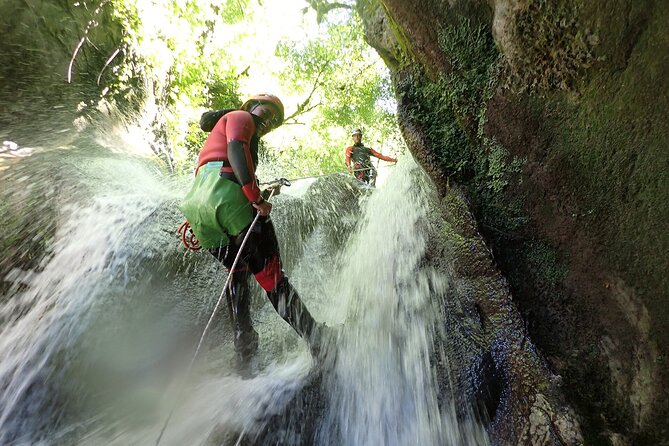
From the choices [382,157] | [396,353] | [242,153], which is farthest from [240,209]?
[382,157]

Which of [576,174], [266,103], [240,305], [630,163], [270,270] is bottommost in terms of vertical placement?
[240,305]

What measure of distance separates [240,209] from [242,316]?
1.21 meters

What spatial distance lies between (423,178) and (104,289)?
3885mm

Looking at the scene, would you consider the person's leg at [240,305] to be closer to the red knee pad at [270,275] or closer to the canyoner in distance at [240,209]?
the canyoner in distance at [240,209]

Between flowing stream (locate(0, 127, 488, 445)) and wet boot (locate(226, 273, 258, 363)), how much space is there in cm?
24

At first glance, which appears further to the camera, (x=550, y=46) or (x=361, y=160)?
(x=361, y=160)

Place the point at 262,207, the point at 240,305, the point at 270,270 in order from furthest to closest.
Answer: the point at 240,305
the point at 270,270
the point at 262,207

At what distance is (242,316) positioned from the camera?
12.3ft

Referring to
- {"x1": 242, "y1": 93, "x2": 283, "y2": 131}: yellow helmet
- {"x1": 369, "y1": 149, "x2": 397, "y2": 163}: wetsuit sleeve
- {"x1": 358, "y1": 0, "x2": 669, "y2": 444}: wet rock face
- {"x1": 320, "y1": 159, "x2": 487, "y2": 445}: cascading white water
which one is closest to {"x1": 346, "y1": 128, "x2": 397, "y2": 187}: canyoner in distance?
{"x1": 369, "y1": 149, "x2": 397, "y2": 163}: wetsuit sleeve

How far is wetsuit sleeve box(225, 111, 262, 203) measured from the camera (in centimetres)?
300

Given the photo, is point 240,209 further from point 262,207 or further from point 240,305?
point 240,305

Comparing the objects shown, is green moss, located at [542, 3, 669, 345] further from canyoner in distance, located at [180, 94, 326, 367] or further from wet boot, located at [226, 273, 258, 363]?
wet boot, located at [226, 273, 258, 363]

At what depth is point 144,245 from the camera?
15.2 ft

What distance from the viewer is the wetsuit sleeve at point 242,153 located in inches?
118
